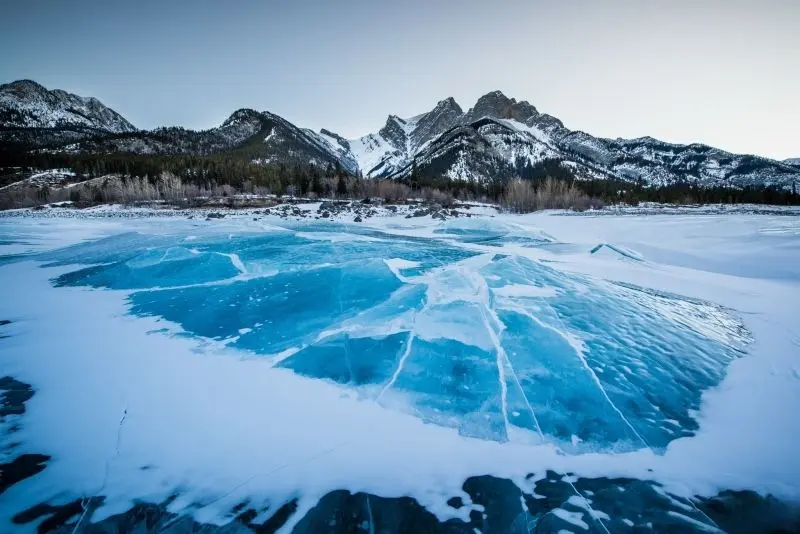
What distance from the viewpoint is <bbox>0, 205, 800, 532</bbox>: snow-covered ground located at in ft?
8.55

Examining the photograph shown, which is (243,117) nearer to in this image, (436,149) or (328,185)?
(436,149)

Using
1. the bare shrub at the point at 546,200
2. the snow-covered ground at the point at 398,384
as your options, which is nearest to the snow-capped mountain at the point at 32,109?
the bare shrub at the point at 546,200

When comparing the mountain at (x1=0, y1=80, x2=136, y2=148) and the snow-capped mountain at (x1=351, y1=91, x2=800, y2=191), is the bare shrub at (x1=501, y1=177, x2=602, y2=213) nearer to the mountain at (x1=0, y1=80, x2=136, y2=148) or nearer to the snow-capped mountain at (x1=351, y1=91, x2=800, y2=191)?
the snow-capped mountain at (x1=351, y1=91, x2=800, y2=191)

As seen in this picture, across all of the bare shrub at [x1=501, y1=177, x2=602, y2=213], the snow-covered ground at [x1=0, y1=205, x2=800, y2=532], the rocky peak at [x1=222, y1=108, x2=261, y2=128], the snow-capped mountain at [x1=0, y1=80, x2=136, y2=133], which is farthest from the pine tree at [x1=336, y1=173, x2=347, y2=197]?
the snow-capped mountain at [x1=0, y1=80, x2=136, y2=133]

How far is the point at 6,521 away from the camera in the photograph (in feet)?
7.00

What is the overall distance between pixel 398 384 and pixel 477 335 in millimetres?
1569

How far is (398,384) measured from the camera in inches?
153

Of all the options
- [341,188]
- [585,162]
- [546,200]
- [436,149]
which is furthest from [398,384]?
[585,162]

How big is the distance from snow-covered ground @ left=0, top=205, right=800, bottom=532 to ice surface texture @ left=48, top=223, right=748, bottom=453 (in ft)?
0.10

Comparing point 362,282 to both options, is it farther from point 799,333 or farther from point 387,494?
point 799,333

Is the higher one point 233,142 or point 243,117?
point 243,117

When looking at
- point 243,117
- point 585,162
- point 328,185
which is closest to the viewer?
point 328,185

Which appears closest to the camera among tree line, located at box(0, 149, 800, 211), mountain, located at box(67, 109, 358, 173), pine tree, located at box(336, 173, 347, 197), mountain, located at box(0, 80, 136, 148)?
tree line, located at box(0, 149, 800, 211)

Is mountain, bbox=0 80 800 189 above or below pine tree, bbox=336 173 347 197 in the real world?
above
